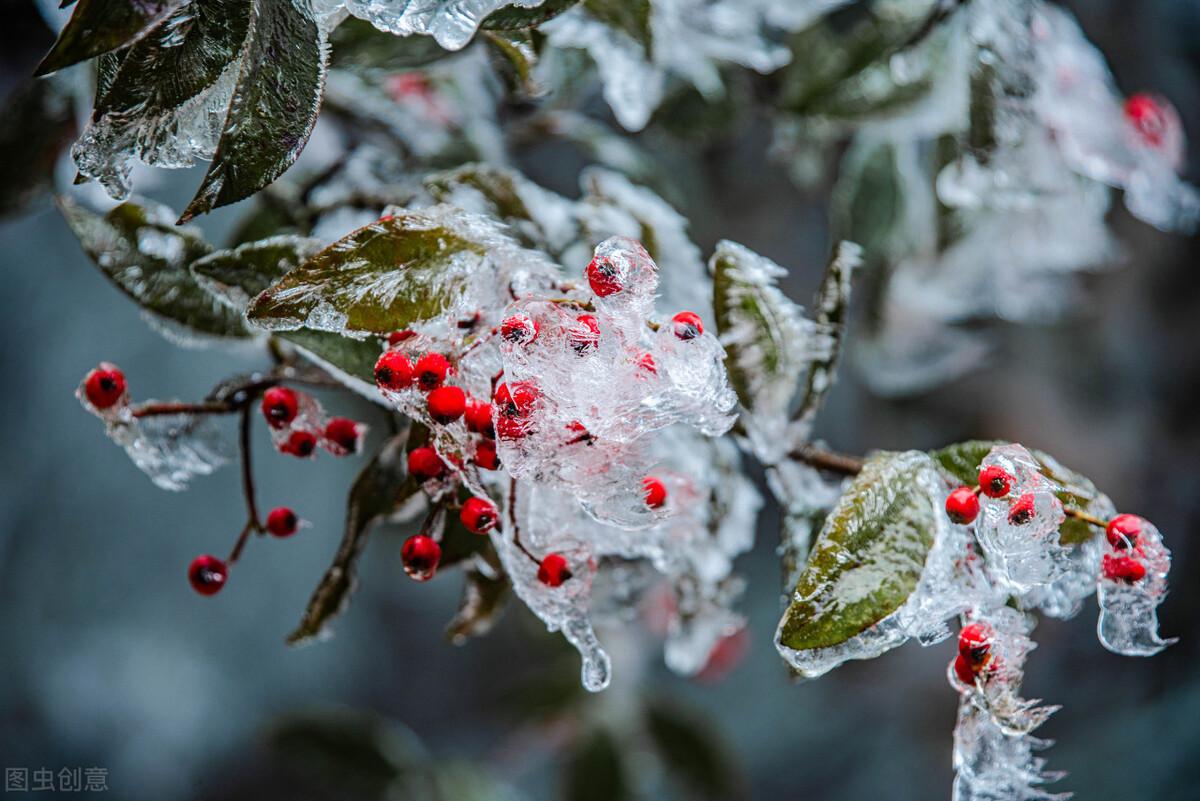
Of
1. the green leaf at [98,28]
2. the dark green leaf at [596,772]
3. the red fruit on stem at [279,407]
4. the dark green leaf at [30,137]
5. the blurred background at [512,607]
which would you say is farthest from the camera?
the blurred background at [512,607]

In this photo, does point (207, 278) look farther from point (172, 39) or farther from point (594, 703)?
point (594, 703)

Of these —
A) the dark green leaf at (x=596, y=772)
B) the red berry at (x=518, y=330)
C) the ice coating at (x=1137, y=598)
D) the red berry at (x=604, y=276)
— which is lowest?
the dark green leaf at (x=596, y=772)

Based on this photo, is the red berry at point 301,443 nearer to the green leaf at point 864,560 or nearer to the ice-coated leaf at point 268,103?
the ice-coated leaf at point 268,103

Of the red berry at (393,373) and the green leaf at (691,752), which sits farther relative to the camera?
the green leaf at (691,752)

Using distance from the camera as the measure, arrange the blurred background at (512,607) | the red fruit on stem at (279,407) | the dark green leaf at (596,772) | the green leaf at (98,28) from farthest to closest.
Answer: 1. the blurred background at (512,607)
2. the dark green leaf at (596,772)
3. the red fruit on stem at (279,407)
4. the green leaf at (98,28)

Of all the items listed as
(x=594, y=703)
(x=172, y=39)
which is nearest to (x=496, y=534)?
(x=172, y=39)

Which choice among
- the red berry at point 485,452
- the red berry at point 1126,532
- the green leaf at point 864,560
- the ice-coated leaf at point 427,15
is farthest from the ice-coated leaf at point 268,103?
the red berry at point 1126,532

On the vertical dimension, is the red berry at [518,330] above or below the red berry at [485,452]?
above
